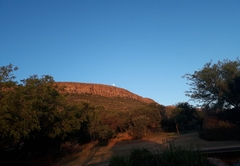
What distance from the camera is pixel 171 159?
787 cm

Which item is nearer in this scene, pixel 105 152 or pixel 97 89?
pixel 105 152

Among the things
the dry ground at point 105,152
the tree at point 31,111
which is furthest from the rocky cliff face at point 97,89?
the tree at point 31,111

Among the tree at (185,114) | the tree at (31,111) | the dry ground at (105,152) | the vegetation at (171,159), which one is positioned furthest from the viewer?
the tree at (185,114)

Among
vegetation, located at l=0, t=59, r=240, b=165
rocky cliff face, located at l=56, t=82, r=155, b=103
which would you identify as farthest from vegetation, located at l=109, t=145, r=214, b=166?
rocky cliff face, located at l=56, t=82, r=155, b=103

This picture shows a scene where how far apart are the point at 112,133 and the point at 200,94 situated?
46.3 ft

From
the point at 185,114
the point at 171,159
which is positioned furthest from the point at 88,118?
the point at 171,159

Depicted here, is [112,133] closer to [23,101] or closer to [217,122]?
[217,122]

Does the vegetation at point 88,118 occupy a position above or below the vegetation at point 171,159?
above

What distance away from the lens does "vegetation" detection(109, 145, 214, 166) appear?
750 centimetres

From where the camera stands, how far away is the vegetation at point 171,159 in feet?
24.6

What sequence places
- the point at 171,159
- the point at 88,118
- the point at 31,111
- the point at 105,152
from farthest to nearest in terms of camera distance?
the point at 88,118
the point at 105,152
the point at 31,111
the point at 171,159

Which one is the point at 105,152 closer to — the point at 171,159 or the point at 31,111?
the point at 31,111

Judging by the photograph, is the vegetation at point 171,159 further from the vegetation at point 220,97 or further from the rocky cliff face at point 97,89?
the rocky cliff face at point 97,89

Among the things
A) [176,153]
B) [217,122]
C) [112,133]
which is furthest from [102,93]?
[176,153]
